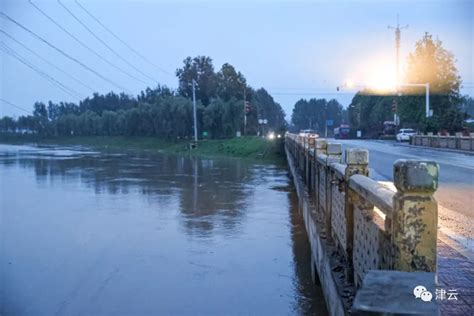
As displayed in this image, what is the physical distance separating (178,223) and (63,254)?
166 inches

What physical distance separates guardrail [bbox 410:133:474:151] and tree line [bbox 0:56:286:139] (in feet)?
65.6

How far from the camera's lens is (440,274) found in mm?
4945

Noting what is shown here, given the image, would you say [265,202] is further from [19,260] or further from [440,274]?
[440,274]

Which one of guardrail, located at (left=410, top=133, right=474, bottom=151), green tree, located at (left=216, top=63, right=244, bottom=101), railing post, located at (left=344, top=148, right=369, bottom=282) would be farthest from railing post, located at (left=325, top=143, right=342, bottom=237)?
green tree, located at (left=216, top=63, right=244, bottom=101)

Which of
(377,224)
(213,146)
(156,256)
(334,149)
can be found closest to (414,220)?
(377,224)

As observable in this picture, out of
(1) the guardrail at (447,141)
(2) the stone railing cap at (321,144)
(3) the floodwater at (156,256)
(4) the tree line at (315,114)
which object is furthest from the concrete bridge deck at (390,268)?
(4) the tree line at (315,114)

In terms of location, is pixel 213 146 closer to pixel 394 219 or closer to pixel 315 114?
pixel 394 219

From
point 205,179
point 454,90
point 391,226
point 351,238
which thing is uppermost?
point 454,90

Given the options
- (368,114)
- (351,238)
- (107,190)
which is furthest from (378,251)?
(368,114)

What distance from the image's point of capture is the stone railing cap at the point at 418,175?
2.43m

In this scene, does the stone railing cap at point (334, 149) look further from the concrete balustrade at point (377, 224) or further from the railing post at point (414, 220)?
the railing post at point (414, 220)

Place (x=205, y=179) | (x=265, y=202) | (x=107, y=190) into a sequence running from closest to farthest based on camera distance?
(x=265, y=202), (x=107, y=190), (x=205, y=179)

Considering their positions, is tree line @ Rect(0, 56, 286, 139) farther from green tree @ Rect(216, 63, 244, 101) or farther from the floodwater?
the floodwater

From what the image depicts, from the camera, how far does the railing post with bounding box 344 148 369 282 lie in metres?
4.45
